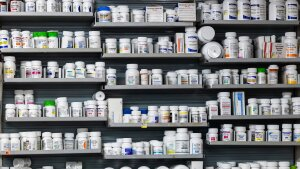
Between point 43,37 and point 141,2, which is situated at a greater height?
point 141,2

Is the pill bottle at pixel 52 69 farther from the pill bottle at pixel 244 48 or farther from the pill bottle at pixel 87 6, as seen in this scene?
the pill bottle at pixel 244 48

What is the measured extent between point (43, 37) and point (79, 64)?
1.25ft

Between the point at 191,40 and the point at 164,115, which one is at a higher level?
the point at 191,40

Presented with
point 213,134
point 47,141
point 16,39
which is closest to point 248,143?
point 213,134

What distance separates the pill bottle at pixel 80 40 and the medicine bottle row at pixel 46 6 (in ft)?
0.65

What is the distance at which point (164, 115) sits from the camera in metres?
5.09

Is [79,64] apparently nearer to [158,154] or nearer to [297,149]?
[158,154]

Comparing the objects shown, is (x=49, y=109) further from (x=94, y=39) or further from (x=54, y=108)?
(x=94, y=39)

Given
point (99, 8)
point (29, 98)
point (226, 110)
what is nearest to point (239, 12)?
point (226, 110)

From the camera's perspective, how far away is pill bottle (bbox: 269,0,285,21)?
5.25 m

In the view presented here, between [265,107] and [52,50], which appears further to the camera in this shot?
[265,107]

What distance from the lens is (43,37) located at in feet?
16.5

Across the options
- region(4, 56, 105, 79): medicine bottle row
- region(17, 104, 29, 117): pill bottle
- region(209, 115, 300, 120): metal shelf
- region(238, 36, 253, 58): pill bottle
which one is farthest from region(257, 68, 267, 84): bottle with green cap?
region(17, 104, 29, 117): pill bottle

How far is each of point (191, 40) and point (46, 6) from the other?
1285 millimetres
